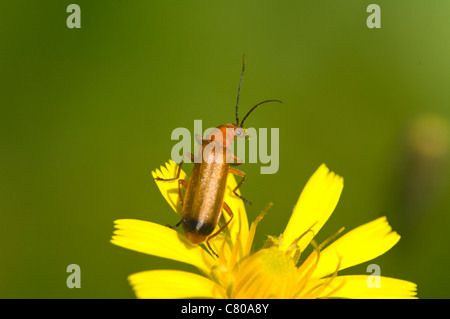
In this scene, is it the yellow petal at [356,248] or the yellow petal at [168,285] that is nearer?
the yellow petal at [168,285]

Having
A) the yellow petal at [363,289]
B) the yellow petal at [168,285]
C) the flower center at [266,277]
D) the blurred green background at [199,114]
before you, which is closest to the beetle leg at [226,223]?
the flower center at [266,277]

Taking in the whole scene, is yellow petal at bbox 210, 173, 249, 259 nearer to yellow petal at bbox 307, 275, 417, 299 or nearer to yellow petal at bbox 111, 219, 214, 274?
yellow petal at bbox 111, 219, 214, 274

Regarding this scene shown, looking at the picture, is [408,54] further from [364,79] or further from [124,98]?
[124,98]

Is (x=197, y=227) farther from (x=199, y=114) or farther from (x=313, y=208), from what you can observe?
(x=199, y=114)

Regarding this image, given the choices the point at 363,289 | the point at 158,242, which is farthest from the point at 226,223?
the point at 363,289

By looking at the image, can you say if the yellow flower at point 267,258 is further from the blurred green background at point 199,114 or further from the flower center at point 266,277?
the blurred green background at point 199,114

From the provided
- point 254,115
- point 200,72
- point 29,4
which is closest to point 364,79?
point 254,115
